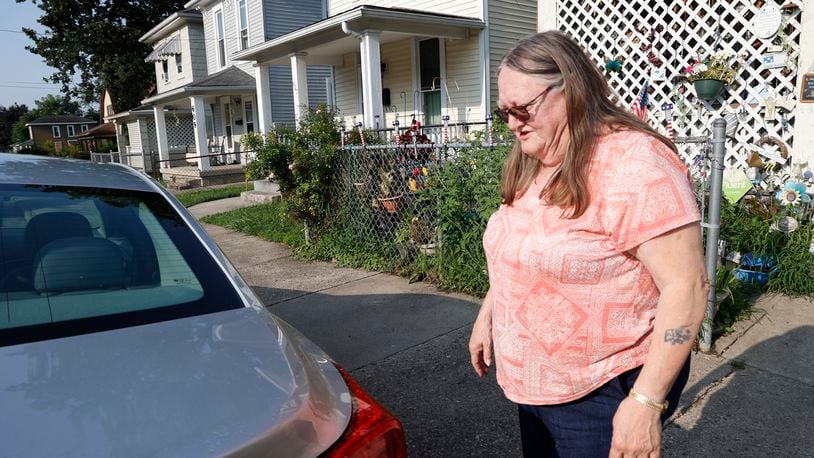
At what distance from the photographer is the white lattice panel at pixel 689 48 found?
558 cm

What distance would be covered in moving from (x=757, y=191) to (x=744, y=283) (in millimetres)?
1245

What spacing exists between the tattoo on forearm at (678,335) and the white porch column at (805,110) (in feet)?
15.7

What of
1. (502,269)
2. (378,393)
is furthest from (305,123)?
(502,269)

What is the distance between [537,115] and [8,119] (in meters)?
116

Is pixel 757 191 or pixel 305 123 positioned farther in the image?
pixel 305 123

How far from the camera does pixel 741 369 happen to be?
133 inches

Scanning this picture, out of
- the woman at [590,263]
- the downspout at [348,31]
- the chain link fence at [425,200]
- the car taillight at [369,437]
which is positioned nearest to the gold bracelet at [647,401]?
the woman at [590,263]

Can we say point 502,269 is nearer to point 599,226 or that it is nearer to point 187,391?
point 599,226

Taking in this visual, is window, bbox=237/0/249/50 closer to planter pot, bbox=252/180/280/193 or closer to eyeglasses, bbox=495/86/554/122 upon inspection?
planter pot, bbox=252/180/280/193

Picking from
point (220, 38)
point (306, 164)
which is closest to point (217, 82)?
point (220, 38)

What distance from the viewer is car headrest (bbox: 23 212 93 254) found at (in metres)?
2.22

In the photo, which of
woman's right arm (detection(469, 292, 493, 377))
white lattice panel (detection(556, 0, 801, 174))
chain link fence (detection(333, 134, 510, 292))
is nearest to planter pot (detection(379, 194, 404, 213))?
chain link fence (detection(333, 134, 510, 292))

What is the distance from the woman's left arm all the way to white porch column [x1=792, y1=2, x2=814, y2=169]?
15.5 ft

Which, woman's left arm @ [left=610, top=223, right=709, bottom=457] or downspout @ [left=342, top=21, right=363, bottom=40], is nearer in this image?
woman's left arm @ [left=610, top=223, right=709, bottom=457]
